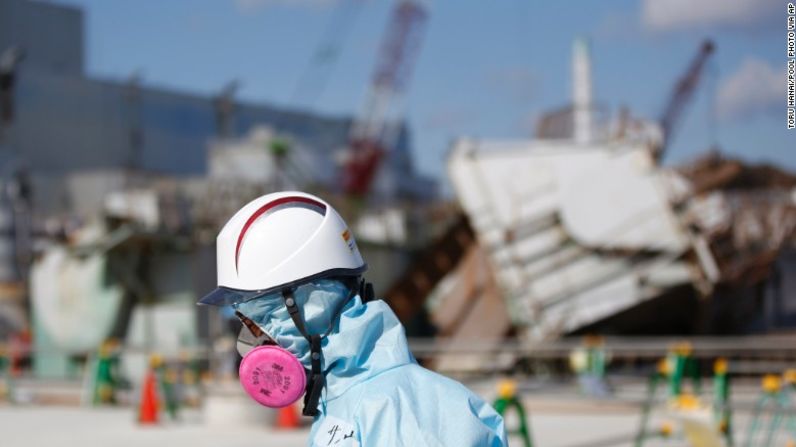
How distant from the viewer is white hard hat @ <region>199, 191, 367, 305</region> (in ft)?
8.30

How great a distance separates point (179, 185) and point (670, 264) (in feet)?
89.4

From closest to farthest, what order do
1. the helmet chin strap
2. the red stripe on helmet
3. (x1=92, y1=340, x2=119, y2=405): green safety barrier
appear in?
1. the helmet chin strap
2. the red stripe on helmet
3. (x1=92, y1=340, x2=119, y2=405): green safety barrier

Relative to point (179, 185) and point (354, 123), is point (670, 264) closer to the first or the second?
point (179, 185)

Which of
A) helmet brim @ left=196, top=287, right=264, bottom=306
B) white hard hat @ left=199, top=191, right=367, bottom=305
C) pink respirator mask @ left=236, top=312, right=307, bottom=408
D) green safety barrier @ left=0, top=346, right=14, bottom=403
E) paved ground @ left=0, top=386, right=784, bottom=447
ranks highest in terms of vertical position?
white hard hat @ left=199, top=191, right=367, bottom=305

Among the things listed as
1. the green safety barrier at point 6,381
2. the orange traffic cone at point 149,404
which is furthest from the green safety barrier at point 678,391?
the green safety barrier at point 6,381

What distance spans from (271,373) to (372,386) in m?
0.32

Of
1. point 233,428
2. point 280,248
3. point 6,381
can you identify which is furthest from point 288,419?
point 280,248

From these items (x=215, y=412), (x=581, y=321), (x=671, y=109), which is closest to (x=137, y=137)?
(x=671, y=109)

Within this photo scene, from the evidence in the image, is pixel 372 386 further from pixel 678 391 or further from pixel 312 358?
pixel 678 391

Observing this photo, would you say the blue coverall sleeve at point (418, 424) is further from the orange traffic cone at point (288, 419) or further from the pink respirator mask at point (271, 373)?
the orange traffic cone at point (288, 419)

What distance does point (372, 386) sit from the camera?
7.73ft

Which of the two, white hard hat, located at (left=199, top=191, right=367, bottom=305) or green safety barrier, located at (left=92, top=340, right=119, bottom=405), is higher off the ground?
white hard hat, located at (left=199, top=191, right=367, bottom=305)

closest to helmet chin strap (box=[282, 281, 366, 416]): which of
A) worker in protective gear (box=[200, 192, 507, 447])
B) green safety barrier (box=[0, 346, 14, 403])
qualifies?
worker in protective gear (box=[200, 192, 507, 447])

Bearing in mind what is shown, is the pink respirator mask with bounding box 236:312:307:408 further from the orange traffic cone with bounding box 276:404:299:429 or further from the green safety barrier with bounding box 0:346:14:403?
the green safety barrier with bounding box 0:346:14:403
